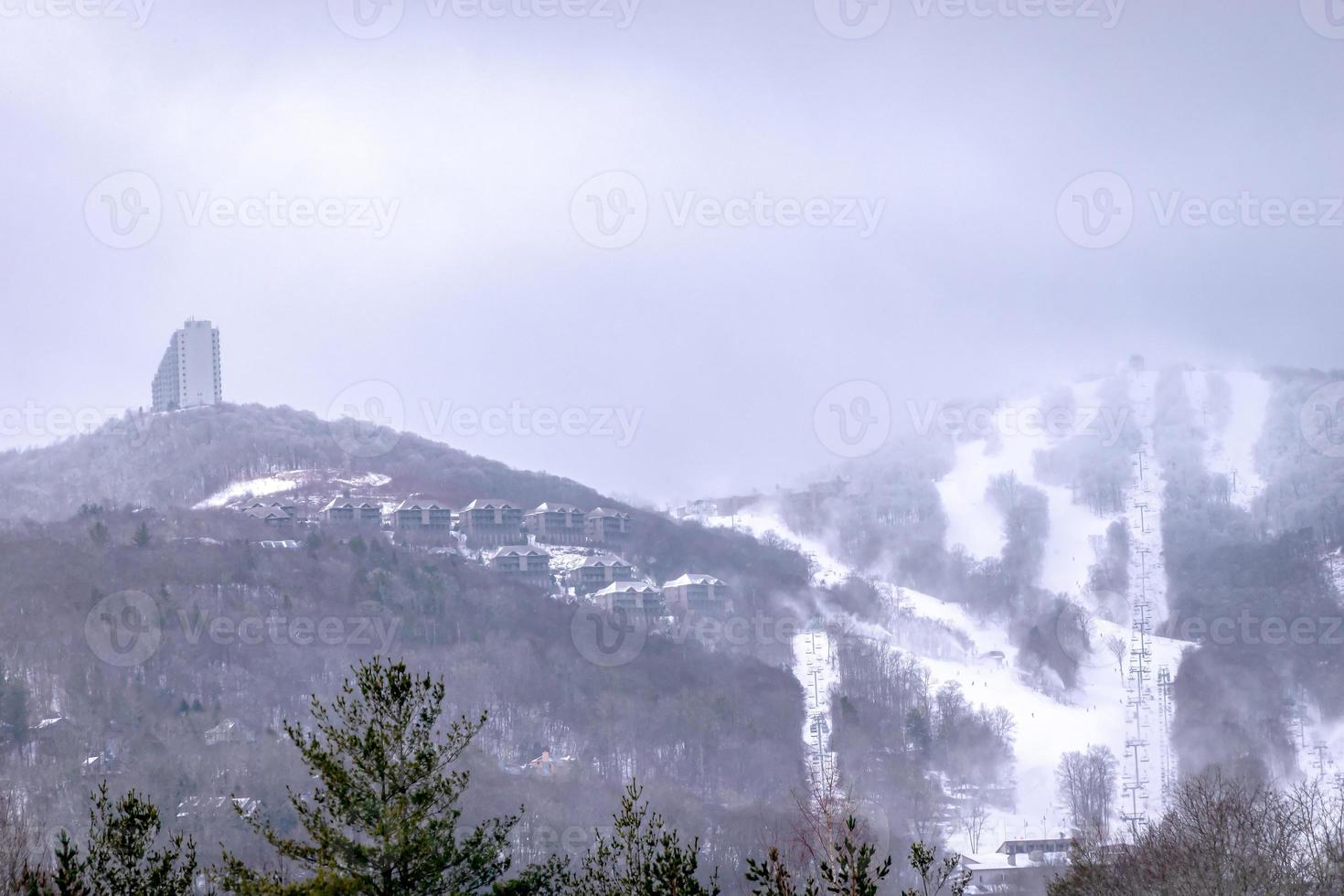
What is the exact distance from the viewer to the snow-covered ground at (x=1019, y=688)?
121 metres

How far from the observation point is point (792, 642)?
6590 inches

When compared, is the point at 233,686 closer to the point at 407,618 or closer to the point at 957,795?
the point at 407,618

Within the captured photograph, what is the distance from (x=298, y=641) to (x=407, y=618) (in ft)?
45.0

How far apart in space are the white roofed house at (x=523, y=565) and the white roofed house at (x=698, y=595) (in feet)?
50.0

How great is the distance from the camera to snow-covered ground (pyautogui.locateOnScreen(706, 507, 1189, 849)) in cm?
12106

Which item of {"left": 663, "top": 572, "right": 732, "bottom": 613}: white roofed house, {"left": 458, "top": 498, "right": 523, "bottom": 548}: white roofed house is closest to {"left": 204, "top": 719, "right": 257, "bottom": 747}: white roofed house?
{"left": 458, "top": 498, "right": 523, "bottom": 548}: white roofed house

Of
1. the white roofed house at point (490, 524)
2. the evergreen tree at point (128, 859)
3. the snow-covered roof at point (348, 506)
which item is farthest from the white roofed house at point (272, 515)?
the evergreen tree at point (128, 859)

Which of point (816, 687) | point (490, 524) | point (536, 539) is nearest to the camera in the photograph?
point (816, 687)

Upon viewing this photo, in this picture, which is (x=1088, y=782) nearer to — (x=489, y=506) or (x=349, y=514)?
(x=489, y=506)
